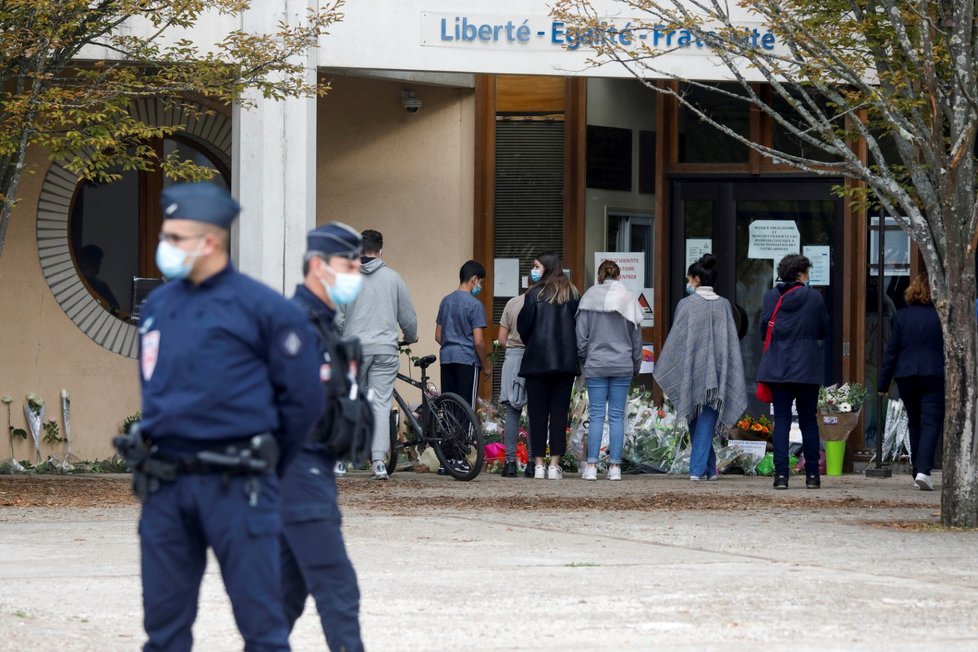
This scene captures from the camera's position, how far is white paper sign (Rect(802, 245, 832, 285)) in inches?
618

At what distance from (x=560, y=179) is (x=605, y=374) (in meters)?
3.18

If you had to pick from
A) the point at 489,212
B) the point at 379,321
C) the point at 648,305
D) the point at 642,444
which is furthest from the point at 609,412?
the point at 489,212

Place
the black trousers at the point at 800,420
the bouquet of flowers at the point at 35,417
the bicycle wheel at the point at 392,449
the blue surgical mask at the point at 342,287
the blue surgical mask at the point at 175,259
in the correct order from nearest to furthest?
the blue surgical mask at the point at 175,259 < the blue surgical mask at the point at 342,287 < the black trousers at the point at 800,420 < the bicycle wheel at the point at 392,449 < the bouquet of flowers at the point at 35,417

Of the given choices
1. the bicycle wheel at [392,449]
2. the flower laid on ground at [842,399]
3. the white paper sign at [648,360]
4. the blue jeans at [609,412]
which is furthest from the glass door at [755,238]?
the bicycle wheel at [392,449]

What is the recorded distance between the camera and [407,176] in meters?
16.2

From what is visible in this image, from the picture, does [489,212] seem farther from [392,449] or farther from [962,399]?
[962,399]

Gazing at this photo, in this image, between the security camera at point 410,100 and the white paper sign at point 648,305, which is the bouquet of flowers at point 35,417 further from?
the white paper sign at point 648,305

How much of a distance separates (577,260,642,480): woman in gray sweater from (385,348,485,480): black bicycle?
1.04 metres

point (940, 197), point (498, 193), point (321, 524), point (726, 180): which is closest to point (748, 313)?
Answer: point (726, 180)

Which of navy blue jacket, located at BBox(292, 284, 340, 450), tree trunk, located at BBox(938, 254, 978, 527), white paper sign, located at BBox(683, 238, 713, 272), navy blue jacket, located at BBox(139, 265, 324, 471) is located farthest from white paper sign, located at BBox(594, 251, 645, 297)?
navy blue jacket, located at BBox(139, 265, 324, 471)

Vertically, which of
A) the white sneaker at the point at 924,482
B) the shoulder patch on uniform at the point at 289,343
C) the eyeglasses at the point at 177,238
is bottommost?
the white sneaker at the point at 924,482

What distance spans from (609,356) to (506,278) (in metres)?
2.89

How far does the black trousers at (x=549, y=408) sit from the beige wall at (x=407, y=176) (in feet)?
9.23

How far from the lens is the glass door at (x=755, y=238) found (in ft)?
51.5
